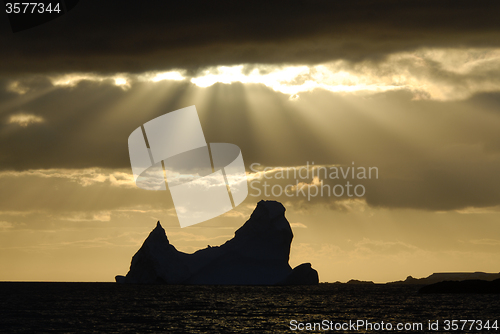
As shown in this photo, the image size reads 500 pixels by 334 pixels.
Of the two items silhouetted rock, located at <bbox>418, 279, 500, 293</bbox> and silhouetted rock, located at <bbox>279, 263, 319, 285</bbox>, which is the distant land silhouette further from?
silhouetted rock, located at <bbox>418, 279, 500, 293</bbox>

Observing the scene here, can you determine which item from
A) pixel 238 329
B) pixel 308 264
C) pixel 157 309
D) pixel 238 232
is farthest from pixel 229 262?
pixel 238 329

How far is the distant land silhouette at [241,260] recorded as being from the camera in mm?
124831

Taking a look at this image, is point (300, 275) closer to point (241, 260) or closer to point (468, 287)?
point (241, 260)

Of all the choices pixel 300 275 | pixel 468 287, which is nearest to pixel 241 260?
pixel 300 275

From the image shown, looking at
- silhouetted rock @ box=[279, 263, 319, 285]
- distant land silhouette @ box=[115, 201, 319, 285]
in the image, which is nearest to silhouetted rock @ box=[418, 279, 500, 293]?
silhouetted rock @ box=[279, 263, 319, 285]

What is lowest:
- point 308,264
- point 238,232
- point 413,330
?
point 413,330

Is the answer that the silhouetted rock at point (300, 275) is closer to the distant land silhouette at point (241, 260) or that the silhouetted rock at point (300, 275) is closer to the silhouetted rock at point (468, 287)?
the distant land silhouette at point (241, 260)

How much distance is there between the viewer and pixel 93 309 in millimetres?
63281

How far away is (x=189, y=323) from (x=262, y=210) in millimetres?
80953

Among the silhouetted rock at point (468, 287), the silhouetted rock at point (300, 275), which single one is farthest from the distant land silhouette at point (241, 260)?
the silhouetted rock at point (468, 287)

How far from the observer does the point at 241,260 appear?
428 ft

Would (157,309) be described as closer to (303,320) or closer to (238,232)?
(303,320)

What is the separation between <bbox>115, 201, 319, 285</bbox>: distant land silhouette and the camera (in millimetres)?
124831

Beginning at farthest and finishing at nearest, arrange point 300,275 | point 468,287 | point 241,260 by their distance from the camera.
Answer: point 241,260
point 468,287
point 300,275
